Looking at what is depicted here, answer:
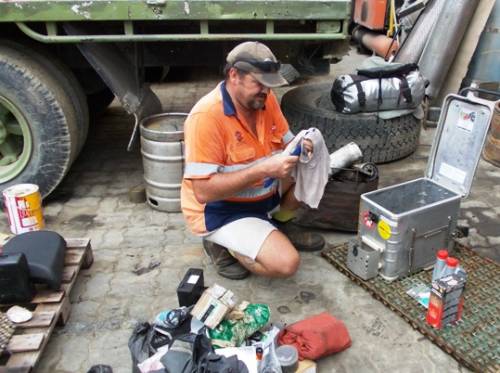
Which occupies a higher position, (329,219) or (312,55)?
(312,55)

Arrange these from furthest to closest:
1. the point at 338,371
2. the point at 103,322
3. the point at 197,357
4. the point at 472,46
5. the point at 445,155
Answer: the point at 472,46
the point at 445,155
the point at 103,322
the point at 338,371
the point at 197,357

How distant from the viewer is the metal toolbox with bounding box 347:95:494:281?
2902 mm

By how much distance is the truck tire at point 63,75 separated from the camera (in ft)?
12.0

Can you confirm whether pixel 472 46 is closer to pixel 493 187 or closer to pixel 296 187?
pixel 493 187

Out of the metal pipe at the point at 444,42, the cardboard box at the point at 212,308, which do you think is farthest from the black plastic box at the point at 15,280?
the metal pipe at the point at 444,42

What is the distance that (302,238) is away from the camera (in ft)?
11.2

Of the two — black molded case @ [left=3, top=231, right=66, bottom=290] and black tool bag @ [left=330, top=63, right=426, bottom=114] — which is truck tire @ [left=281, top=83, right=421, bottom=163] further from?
black molded case @ [left=3, top=231, right=66, bottom=290]

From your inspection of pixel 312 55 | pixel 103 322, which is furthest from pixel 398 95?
pixel 103 322

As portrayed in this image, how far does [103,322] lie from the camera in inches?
108

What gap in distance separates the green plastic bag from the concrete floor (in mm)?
246

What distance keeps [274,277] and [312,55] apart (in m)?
1.85

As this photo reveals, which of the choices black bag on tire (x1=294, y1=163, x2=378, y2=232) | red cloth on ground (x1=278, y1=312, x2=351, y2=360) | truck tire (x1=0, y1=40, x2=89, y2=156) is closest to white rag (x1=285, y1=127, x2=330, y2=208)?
black bag on tire (x1=294, y1=163, x2=378, y2=232)

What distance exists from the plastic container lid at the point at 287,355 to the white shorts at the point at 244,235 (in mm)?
623

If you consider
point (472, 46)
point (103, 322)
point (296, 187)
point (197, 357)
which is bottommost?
point (103, 322)
